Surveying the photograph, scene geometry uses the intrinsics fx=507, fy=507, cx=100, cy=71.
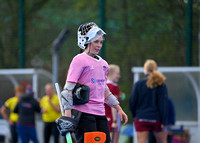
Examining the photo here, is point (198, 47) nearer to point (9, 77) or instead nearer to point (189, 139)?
point (189, 139)

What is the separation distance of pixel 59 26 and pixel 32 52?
A: 115 cm

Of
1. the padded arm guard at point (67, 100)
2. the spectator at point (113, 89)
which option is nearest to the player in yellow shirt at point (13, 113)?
the spectator at point (113, 89)

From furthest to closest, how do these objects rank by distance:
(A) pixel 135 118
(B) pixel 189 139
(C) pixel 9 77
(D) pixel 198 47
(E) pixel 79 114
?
1. (C) pixel 9 77
2. (D) pixel 198 47
3. (B) pixel 189 139
4. (A) pixel 135 118
5. (E) pixel 79 114

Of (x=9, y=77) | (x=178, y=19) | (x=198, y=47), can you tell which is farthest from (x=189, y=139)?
(x=9, y=77)

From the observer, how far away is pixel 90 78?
5.02 m

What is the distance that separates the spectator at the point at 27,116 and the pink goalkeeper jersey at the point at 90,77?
5.76 metres

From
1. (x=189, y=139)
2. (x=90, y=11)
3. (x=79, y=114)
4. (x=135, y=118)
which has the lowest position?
(x=189, y=139)

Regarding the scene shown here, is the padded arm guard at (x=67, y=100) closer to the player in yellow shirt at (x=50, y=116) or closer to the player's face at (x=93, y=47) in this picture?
the player's face at (x=93, y=47)

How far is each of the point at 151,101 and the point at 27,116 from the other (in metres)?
3.65

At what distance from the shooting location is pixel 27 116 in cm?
1075

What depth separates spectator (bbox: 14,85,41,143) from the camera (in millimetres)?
10711

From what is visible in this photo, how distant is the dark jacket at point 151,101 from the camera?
26.1 ft

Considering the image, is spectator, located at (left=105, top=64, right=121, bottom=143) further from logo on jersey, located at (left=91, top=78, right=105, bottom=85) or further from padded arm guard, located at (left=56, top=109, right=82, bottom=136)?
padded arm guard, located at (left=56, top=109, right=82, bottom=136)

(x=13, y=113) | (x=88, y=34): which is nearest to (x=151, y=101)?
(x=88, y=34)
